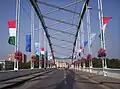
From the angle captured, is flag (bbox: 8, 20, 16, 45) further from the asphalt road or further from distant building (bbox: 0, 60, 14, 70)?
distant building (bbox: 0, 60, 14, 70)

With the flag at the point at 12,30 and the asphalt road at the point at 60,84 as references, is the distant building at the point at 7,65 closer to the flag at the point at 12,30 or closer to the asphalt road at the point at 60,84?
the flag at the point at 12,30

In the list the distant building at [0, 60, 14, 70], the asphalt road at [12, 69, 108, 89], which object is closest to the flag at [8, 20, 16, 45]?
the asphalt road at [12, 69, 108, 89]

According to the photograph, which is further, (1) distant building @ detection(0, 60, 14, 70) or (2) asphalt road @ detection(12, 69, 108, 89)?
(1) distant building @ detection(0, 60, 14, 70)

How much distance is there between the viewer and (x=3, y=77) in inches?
1113

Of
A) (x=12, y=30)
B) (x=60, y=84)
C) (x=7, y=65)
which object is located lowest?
(x=60, y=84)

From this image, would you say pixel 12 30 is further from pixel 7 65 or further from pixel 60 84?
pixel 7 65

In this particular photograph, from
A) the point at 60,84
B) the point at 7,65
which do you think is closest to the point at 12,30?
the point at 60,84

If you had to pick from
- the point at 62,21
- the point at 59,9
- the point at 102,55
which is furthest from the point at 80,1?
the point at 102,55

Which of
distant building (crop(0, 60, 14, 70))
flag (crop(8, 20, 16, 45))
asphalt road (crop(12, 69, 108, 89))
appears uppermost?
flag (crop(8, 20, 16, 45))

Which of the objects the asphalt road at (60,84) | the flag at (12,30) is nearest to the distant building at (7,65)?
the flag at (12,30)

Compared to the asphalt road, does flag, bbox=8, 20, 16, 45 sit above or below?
above

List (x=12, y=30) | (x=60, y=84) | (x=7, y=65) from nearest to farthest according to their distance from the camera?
(x=60, y=84) → (x=12, y=30) → (x=7, y=65)

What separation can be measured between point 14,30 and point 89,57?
26.8 metres

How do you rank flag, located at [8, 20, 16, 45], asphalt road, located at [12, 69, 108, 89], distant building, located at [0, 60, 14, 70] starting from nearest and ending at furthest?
asphalt road, located at [12, 69, 108, 89] → flag, located at [8, 20, 16, 45] → distant building, located at [0, 60, 14, 70]
